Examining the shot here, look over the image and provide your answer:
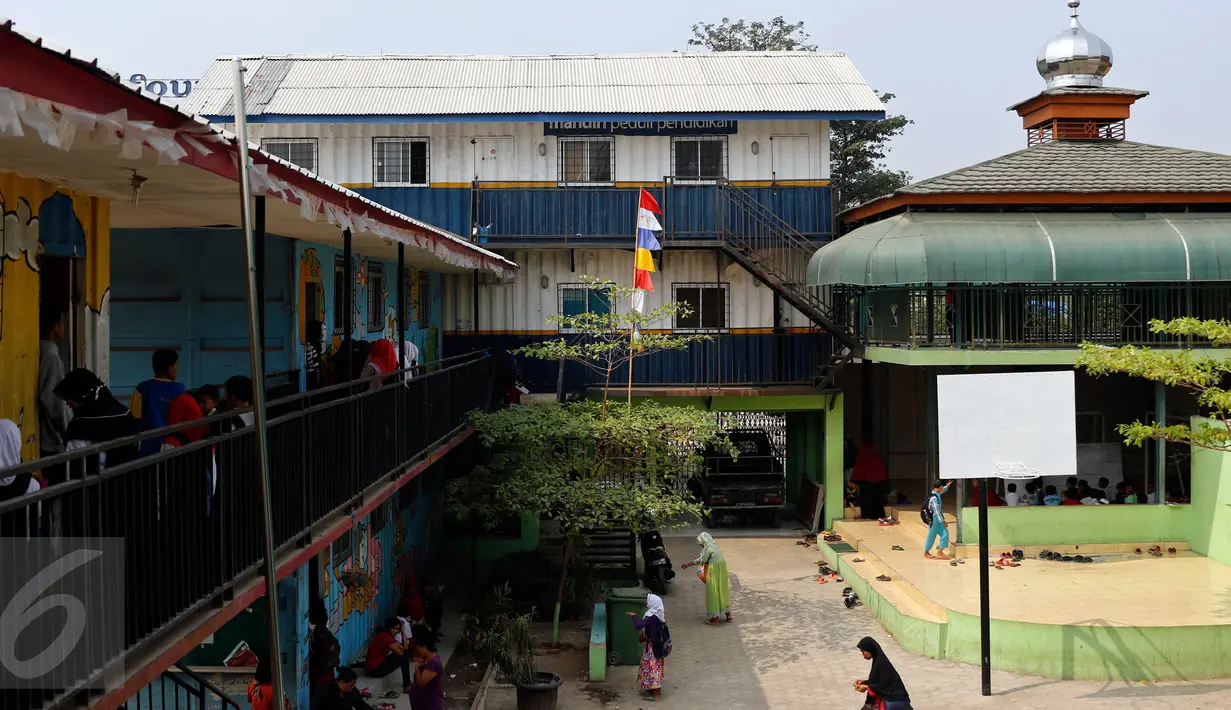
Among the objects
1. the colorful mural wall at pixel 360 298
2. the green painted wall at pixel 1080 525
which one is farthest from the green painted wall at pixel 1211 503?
the colorful mural wall at pixel 360 298

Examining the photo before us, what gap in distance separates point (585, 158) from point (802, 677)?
13181 millimetres

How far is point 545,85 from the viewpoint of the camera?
26.3m

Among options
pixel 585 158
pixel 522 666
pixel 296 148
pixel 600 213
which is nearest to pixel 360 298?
pixel 522 666

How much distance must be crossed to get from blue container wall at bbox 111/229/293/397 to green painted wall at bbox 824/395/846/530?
14149 millimetres

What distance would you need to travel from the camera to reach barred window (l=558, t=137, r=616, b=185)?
24.8 m

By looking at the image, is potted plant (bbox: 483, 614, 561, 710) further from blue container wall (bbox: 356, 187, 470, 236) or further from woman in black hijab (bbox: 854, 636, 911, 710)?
blue container wall (bbox: 356, 187, 470, 236)

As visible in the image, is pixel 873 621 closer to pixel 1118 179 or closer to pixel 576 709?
pixel 576 709

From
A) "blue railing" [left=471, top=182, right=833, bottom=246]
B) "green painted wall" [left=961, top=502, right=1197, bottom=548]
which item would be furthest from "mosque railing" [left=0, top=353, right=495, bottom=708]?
"green painted wall" [left=961, top=502, right=1197, bottom=548]

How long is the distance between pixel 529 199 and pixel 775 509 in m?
8.58

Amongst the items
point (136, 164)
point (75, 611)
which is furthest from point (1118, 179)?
point (75, 611)

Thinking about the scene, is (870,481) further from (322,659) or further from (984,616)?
(322,659)

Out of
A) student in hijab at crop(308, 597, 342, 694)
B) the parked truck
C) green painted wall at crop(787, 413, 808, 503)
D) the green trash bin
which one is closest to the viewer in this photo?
student in hijab at crop(308, 597, 342, 694)

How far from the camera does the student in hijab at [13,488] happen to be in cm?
501

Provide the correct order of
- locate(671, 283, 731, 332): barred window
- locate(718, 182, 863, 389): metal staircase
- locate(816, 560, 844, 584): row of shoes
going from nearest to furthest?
locate(816, 560, 844, 584): row of shoes, locate(718, 182, 863, 389): metal staircase, locate(671, 283, 731, 332): barred window
